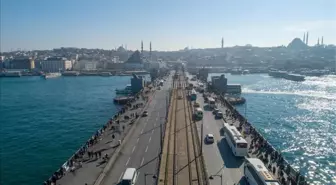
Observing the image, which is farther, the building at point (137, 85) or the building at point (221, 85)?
the building at point (221, 85)

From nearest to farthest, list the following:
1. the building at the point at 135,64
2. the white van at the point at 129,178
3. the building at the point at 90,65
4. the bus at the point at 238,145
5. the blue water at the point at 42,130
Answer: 1. the white van at the point at 129,178
2. the bus at the point at 238,145
3. the blue water at the point at 42,130
4. the building at the point at 90,65
5. the building at the point at 135,64

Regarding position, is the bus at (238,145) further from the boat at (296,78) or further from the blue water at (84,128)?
the boat at (296,78)

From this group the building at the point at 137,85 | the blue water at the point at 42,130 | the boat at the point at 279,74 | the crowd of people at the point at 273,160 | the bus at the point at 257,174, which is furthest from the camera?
the boat at the point at 279,74

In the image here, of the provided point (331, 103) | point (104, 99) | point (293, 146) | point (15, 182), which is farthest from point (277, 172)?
point (104, 99)

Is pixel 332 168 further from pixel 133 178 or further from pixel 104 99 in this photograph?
pixel 104 99

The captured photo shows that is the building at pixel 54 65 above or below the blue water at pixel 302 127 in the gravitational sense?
above

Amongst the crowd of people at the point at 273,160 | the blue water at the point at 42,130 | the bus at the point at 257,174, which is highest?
the bus at the point at 257,174

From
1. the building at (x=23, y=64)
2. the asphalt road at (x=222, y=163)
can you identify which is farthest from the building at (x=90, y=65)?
the asphalt road at (x=222, y=163)
